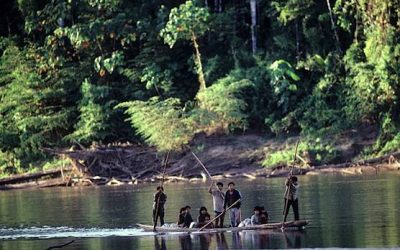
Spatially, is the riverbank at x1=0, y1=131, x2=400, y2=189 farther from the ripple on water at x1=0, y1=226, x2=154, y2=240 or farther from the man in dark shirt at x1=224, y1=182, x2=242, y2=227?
the man in dark shirt at x1=224, y1=182, x2=242, y2=227

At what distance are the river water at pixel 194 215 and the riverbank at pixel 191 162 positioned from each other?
96.7 inches

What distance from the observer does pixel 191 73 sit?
204ft

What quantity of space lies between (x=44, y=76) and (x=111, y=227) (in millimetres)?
33304

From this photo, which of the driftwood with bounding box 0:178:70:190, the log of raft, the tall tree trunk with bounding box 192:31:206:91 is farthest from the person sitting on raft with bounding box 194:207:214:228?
the tall tree trunk with bounding box 192:31:206:91

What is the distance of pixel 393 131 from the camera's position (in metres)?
52.0

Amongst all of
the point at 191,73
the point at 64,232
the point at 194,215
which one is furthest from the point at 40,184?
the point at 64,232

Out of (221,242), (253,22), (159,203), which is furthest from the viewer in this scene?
(253,22)

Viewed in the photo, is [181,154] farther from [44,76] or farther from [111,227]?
[111,227]

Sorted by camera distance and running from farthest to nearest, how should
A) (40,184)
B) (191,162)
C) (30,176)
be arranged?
(30,176), (40,184), (191,162)

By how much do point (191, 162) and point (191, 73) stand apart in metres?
9.42

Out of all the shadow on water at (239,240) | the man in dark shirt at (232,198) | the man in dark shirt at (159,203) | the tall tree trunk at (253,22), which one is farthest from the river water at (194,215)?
the tall tree trunk at (253,22)

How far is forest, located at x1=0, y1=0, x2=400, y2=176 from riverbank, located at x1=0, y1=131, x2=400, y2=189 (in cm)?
86

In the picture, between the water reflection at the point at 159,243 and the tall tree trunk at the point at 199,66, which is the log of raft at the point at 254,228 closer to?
the water reflection at the point at 159,243

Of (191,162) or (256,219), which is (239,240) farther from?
(191,162)
